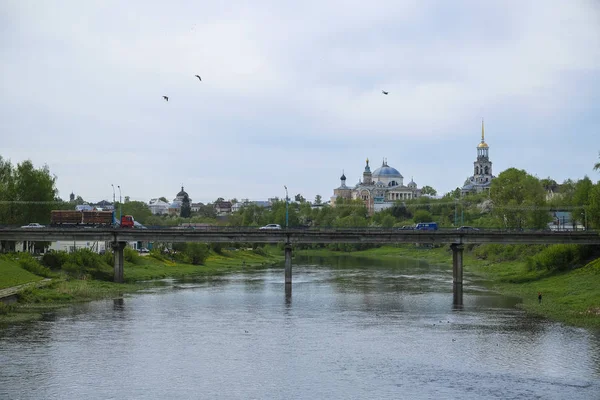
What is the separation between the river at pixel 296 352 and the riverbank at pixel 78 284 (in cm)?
317

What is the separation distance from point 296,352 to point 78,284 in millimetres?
46586

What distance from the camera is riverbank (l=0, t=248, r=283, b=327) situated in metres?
74.1

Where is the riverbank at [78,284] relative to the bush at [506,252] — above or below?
below

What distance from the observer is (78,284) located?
9369 cm

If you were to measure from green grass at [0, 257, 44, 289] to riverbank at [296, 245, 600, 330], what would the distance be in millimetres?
55451

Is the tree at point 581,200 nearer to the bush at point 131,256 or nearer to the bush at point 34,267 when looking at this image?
the bush at point 131,256

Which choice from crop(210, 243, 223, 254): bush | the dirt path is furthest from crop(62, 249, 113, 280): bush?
crop(210, 243, 223, 254): bush

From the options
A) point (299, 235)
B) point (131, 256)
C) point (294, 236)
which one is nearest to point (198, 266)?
point (131, 256)

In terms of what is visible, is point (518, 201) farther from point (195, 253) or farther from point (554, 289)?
point (554, 289)

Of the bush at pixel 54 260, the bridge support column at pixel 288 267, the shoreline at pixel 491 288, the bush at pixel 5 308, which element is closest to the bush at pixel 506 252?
the shoreline at pixel 491 288

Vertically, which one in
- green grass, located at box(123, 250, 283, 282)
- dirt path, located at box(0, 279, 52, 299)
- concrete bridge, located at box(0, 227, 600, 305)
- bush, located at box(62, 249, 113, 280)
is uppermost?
concrete bridge, located at box(0, 227, 600, 305)

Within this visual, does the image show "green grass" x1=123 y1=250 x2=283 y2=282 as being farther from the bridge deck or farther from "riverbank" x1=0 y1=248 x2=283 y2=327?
the bridge deck

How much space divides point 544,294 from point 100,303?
50.6 m

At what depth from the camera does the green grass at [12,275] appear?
85.1 metres
